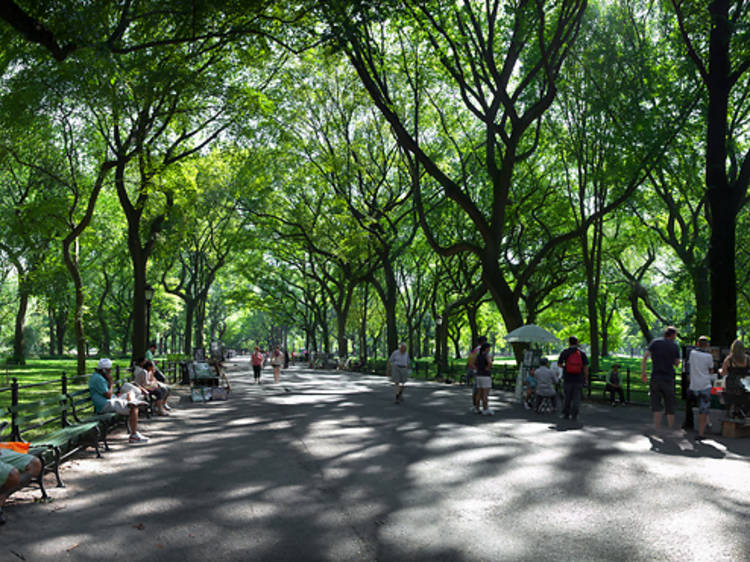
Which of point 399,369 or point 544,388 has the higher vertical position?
point 399,369

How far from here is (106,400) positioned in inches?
402

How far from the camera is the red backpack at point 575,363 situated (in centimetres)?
1284

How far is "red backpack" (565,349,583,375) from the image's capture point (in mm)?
12836

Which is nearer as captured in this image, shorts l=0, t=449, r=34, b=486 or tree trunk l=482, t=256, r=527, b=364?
shorts l=0, t=449, r=34, b=486

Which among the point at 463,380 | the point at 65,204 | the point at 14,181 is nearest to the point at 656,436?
the point at 463,380

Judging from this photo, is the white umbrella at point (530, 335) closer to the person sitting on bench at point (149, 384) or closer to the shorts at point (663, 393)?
the shorts at point (663, 393)

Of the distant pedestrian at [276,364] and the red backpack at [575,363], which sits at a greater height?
the red backpack at [575,363]

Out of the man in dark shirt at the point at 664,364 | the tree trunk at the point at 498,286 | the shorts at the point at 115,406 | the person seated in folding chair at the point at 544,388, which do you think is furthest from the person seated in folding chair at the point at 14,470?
the tree trunk at the point at 498,286

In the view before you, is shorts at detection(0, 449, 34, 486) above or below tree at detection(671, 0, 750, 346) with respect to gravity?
below

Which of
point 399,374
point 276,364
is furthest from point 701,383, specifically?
point 276,364

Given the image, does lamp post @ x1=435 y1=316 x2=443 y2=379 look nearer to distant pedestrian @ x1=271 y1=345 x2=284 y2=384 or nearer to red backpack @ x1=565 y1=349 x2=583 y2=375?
distant pedestrian @ x1=271 y1=345 x2=284 y2=384

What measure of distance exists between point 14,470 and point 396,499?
360 cm

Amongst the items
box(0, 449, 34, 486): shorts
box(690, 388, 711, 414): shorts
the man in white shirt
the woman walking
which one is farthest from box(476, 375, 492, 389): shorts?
box(0, 449, 34, 486): shorts

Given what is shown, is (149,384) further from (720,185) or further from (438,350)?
(438,350)
